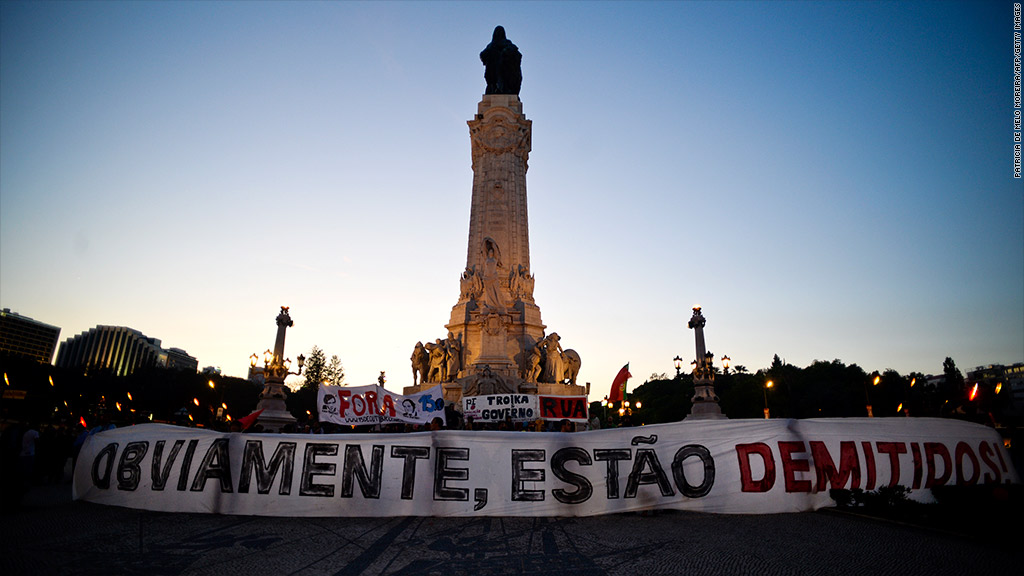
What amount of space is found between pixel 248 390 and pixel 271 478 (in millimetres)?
72593

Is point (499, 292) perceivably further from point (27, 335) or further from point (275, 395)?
point (27, 335)

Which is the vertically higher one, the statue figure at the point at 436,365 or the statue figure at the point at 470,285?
the statue figure at the point at 470,285

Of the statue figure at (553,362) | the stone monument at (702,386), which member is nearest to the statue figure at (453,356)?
the statue figure at (553,362)

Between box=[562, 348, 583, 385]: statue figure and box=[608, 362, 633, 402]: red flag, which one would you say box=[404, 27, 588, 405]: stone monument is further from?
box=[608, 362, 633, 402]: red flag

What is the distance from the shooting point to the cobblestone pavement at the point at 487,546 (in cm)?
614

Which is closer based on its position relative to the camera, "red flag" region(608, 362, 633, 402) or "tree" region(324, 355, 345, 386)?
"red flag" region(608, 362, 633, 402)

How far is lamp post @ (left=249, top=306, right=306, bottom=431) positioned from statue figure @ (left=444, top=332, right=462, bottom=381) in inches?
352

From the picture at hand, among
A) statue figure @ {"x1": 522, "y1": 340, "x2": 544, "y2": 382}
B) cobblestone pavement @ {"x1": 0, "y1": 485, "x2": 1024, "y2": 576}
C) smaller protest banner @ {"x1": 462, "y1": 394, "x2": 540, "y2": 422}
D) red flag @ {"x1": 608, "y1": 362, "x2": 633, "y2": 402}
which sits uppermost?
statue figure @ {"x1": 522, "y1": 340, "x2": 544, "y2": 382}

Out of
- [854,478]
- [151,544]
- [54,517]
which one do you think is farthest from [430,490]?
[854,478]

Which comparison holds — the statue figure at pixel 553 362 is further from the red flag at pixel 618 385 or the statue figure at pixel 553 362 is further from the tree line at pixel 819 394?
the tree line at pixel 819 394

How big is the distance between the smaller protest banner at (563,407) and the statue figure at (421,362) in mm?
12898

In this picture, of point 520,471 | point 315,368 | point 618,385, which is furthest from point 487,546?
point 315,368

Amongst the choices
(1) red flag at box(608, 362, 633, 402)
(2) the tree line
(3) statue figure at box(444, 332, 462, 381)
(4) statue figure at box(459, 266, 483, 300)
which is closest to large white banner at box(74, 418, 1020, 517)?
(1) red flag at box(608, 362, 633, 402)

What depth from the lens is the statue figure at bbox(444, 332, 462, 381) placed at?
27.8 meters
